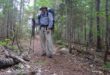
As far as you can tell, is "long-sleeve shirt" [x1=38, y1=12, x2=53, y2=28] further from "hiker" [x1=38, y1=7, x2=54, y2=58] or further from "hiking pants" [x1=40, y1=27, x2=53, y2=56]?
"hiking pants" [x1=40, y1=27, x2=53, y2=56]

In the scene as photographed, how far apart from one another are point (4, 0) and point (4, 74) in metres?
13.2

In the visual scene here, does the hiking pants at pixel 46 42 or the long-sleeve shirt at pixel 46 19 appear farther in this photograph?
the hiking pants at pixel 46 42

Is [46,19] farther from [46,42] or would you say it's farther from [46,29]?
[46,42]

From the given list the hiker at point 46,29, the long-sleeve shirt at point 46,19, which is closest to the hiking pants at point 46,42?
the hiker at point 46,29

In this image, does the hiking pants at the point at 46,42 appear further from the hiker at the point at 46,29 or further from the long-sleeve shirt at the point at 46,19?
the long-sleeve shirt at the point at 46,19

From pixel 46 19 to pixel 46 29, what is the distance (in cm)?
44

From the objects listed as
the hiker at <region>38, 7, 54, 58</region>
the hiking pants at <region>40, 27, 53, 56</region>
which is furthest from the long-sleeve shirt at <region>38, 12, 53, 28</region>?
the hiking pants at <region>40, 27, 53, 56</region>

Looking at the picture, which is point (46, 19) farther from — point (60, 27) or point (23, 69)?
point (60, 27)

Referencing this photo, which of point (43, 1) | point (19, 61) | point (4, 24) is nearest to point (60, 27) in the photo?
point (43, 1)

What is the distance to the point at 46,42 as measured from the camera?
10297mm

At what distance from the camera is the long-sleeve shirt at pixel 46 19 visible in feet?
32.7

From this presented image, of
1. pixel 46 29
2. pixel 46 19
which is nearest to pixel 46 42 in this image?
pixel 46 29

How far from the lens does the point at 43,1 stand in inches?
869

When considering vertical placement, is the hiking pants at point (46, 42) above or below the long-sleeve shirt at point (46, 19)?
below
